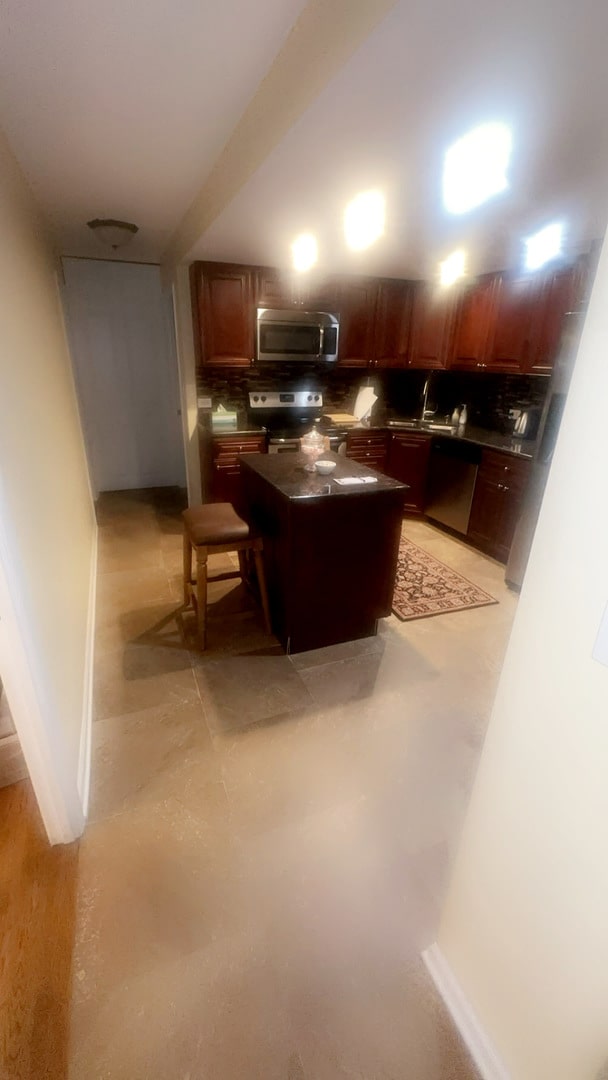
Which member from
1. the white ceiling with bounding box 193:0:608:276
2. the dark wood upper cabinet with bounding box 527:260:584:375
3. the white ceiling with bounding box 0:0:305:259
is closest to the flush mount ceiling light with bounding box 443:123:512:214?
the white ceiling with bounding box 193:0:608:276

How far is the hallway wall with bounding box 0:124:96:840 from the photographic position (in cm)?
119

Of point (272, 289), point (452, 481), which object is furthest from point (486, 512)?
point (272, 289)

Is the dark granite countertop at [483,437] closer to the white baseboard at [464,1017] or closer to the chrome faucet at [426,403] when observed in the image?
the chrome faucet at [426,403]

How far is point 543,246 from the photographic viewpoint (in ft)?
9.54

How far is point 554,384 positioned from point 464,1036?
3.04m

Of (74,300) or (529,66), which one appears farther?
(74,300)

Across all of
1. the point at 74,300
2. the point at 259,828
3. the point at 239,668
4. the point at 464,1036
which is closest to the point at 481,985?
the point at 464,1036

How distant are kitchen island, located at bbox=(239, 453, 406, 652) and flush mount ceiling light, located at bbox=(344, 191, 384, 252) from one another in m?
1.30

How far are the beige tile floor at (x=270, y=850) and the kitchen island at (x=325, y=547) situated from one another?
0.18 m

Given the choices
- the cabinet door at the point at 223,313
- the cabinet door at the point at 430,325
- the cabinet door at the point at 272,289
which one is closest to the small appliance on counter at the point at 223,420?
the cabinet door at the point at 223,313

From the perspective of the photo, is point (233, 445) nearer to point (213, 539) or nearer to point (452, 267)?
point (213, 539)

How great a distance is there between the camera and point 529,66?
1168 millimetres

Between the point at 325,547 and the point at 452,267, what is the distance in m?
2.84

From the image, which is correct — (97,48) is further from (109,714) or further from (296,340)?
(296,340)
